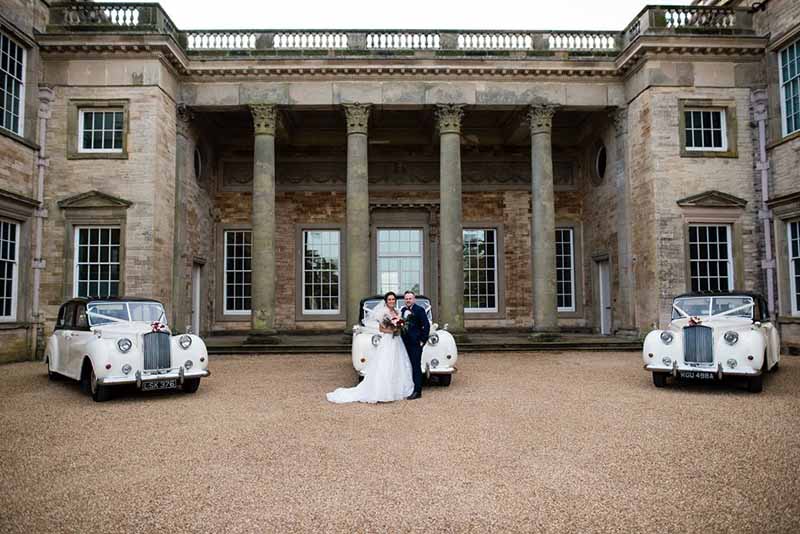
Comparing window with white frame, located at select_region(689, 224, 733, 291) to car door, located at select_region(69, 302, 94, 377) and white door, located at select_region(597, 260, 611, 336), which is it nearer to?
white door, located at select_region(597, 260, 611, 336)

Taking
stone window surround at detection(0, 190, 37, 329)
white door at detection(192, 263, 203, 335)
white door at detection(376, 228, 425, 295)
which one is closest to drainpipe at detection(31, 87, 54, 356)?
stone window surround at detection(0, 190, 37, 329)

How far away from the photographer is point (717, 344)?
304 inches

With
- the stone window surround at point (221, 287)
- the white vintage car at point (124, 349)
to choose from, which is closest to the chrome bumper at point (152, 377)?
the white vintage car at point (124, 349)

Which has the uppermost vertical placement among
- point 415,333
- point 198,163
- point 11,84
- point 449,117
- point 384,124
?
point 384,124

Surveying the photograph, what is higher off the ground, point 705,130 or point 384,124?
point 384,124

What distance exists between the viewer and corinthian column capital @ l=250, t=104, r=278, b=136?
15.0 metres

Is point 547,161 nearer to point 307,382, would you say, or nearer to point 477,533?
point 307,382

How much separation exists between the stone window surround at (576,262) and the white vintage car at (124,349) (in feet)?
44.9

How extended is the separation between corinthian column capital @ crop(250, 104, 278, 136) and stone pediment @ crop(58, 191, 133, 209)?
3985mm

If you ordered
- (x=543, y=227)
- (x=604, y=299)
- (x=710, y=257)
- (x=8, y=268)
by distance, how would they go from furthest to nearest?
(x=604, y=299)
(x=543, y=227)
(x=710, y=257)
(x=8, y=268)

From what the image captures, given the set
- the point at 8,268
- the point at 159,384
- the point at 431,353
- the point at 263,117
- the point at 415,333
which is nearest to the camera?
the point at 159,384

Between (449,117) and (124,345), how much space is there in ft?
35.4

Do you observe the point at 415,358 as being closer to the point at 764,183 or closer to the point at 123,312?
the point at 123,312

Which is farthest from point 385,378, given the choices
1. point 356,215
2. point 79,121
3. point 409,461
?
point 79,121
